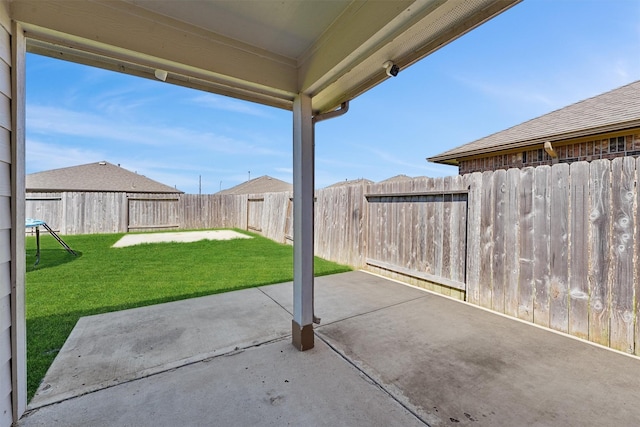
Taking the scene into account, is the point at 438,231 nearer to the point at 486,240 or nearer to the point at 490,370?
the point at 486,240

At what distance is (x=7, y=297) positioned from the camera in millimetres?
1433

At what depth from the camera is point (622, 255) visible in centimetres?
233

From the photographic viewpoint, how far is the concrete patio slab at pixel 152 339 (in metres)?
1.97

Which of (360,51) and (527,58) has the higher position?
(527,58)

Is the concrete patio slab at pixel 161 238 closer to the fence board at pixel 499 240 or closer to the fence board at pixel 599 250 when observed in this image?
the fence board at pixel 499 240

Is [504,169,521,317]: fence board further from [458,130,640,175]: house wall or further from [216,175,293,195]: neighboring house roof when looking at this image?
[216,175,293,195]: neighboring house roof

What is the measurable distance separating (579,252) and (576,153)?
163 inches

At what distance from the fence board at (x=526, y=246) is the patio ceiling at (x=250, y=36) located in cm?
222

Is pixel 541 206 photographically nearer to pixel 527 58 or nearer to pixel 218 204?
pixel 527 58

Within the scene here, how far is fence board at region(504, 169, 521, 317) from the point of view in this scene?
309cm

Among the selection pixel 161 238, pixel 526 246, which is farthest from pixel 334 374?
pixel 161 238

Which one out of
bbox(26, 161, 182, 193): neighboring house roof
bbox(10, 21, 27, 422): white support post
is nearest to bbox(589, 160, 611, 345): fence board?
bbox(10, 21, 27, 422): white support post

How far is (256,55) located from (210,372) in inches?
96.8

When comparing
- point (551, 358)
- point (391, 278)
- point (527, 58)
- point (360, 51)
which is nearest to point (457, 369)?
point (551, 358)
